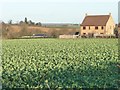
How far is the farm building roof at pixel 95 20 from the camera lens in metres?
62.5

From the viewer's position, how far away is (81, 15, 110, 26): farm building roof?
6247cm

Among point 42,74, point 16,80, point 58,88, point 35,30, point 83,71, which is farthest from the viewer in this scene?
point 35,30

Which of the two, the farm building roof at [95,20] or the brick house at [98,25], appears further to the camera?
the farm building roof at [95,20]

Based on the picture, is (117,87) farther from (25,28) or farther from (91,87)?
(25,28)

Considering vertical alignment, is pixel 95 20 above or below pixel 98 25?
above

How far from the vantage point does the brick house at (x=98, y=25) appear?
2432 inches

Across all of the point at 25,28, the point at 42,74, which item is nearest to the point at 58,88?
the point at 42,74

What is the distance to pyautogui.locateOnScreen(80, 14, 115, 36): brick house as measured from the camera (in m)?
61.8

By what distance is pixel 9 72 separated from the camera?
1075 cm

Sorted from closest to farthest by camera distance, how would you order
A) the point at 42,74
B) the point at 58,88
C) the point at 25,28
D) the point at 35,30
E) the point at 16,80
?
1. the point at 58,88
2. the point at 16,80
3. the point at 42,74
4. the point at 25,28
5. the point at 35,30

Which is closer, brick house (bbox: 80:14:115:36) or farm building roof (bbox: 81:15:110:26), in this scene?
brick house (bbox: 80:14:115:36)

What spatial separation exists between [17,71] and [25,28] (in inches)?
1775

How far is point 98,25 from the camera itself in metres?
62.0

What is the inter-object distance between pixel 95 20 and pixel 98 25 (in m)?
2.01
